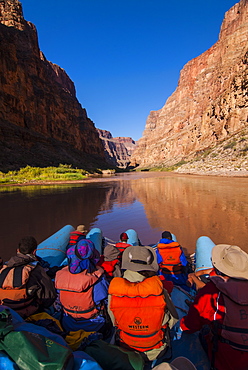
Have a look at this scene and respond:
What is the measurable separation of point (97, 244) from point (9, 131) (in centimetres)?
4223

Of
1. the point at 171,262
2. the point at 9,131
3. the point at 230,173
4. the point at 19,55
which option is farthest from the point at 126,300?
the point at 19,55

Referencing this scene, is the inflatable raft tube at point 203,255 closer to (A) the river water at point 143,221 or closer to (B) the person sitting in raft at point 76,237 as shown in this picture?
(A) the river water at point 143,221

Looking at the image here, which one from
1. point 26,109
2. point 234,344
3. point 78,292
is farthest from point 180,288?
point 26,109

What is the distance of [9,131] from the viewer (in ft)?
124

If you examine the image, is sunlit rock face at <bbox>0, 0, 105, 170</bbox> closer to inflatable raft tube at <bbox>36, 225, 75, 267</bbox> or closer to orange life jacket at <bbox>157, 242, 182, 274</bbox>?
inflatable raft tube at <bbox>36, 225, 75, 267</bbox>

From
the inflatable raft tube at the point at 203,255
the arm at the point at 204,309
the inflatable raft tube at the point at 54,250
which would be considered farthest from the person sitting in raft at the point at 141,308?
the inflatable raft tube at the point at 54,250

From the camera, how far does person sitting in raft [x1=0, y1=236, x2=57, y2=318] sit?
83.1 inches

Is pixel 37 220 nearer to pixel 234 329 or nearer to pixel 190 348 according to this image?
pixel 190 348

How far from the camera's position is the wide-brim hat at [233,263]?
156 centimetres

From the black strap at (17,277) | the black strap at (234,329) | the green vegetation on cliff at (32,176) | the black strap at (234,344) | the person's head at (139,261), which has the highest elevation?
the green vegetation on cliff at (32,176)

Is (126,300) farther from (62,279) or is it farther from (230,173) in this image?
(230,173)

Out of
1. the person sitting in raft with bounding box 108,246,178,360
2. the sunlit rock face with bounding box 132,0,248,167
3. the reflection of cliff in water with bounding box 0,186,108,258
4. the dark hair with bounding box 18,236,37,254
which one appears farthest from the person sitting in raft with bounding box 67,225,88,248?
the sunlit rock face with bounding box 132,0,248,167

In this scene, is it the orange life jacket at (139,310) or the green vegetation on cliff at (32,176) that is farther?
the green vegetation on cliff at (32,176)

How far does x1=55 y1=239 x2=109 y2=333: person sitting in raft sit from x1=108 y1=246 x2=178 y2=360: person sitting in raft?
442mm
